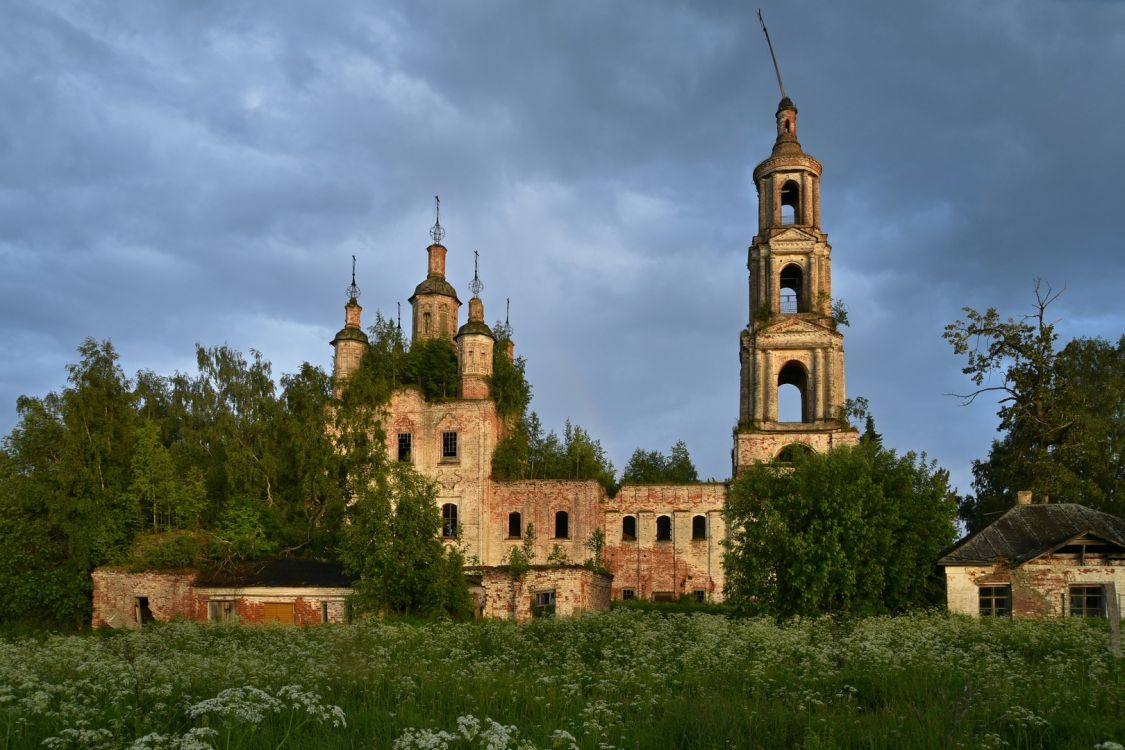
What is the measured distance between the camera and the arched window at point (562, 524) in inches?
1553

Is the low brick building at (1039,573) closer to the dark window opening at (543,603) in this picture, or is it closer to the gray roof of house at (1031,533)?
the gray roof of house at (1031,533)

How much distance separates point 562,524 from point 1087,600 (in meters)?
19.8

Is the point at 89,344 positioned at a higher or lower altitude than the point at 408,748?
higher

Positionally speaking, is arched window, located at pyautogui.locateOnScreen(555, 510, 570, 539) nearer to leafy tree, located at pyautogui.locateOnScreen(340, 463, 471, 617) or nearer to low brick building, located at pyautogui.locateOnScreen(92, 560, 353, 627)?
leafy tree, located at pyautogui.locateOnScreen(340, 463, 471, 617)

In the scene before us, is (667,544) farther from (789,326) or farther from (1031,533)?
(1031,533)

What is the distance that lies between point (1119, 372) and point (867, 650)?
35.2 meters

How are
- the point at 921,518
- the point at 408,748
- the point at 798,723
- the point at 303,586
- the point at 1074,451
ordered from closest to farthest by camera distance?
the point at 408,748, the point at 798,723, the point at 921,518, the point at 303,586, the point at 1074,451

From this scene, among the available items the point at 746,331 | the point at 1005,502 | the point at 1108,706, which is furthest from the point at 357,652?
the point at 1005,502

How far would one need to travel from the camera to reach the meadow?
8.53 metres

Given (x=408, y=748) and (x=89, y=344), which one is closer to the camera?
(x=408, y=748)

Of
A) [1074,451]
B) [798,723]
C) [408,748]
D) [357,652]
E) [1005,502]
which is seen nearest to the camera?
[408,748]

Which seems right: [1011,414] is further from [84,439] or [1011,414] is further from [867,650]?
[84,439]

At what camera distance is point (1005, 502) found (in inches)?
1668

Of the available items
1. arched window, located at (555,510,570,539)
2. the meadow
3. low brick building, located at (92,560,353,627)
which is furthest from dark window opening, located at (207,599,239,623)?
the meadow
